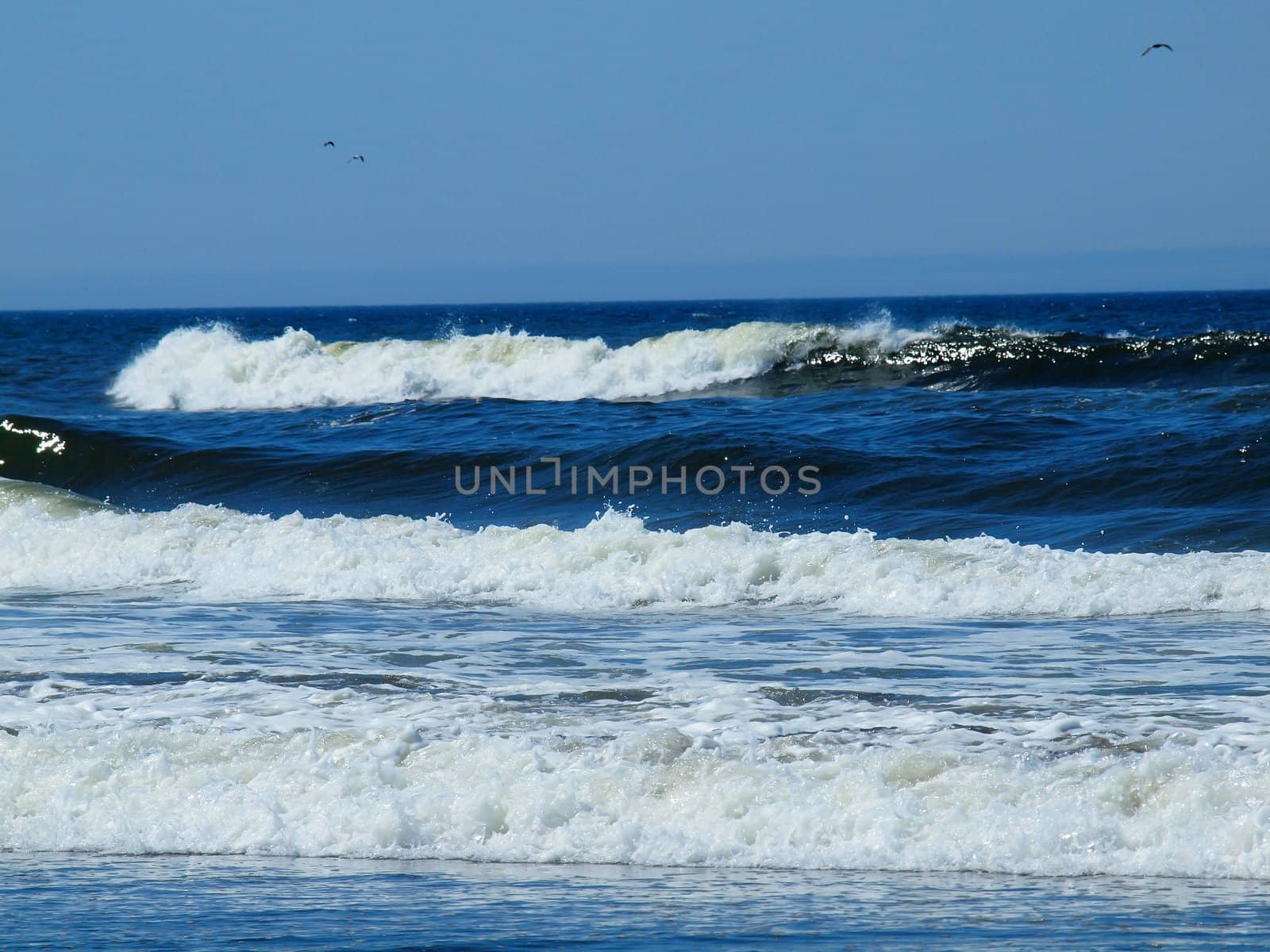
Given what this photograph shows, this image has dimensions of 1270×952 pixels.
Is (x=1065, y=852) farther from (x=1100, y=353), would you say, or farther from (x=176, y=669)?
(x=1100, y=353)

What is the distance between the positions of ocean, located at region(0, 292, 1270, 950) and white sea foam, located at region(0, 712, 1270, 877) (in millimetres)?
17

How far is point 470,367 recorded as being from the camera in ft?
107

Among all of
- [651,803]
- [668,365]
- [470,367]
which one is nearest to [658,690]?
[651,803]

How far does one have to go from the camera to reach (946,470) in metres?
16.4

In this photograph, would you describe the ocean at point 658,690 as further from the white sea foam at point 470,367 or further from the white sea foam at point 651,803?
the white sea foam at point 470,367

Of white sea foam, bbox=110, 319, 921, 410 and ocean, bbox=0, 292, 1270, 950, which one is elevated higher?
white sea foam, bbox=110, 319, 921, 410

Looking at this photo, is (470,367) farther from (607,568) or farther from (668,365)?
(607,568)

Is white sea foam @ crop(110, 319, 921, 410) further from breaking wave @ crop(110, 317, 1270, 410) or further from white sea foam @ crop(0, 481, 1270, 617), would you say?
white sea foam @ crop(0, 481, 1270, 617)

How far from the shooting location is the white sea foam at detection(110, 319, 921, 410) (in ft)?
101

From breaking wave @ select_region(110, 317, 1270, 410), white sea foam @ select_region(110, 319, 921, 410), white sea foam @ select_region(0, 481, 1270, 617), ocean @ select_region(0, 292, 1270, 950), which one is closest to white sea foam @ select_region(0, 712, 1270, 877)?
ocean @ select_region(0, 292, 1270, 950)

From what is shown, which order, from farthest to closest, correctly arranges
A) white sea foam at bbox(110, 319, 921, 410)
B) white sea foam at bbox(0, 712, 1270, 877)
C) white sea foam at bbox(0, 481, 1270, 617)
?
white sea foam at bbox(110, 319, 921, 410), white sea foam at bbox(0, 481, 1270, 617), white sea foam at bbox(0, 712, 1270, 877)

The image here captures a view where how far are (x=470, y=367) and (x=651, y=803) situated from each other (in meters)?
27.7

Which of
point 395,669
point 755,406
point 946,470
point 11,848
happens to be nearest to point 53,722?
point 11,848

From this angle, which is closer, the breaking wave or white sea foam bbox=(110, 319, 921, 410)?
the breaking wave
